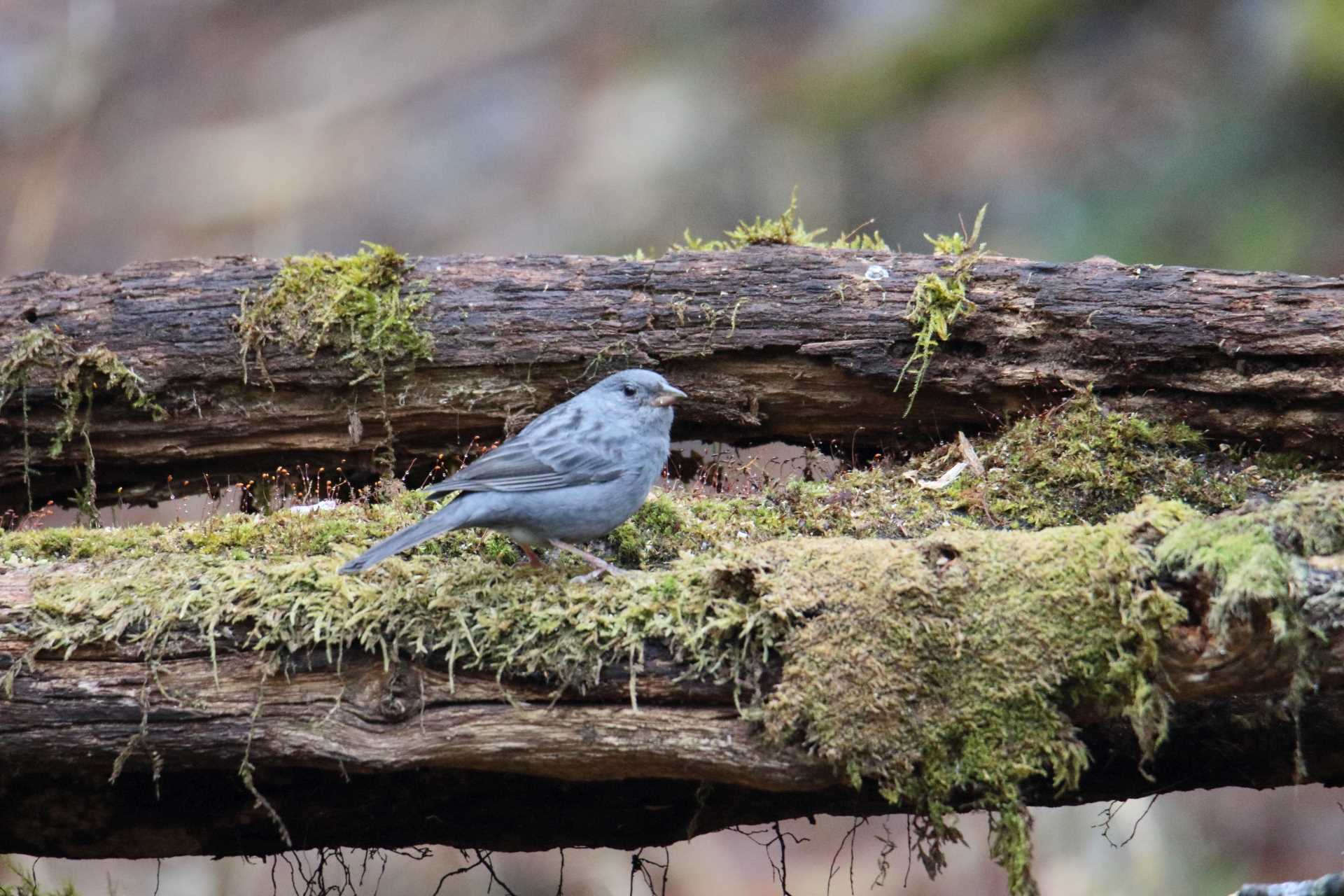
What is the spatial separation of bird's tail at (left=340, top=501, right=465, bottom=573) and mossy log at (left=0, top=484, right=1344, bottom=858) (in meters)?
0.15

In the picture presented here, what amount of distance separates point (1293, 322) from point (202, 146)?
15.9 meters

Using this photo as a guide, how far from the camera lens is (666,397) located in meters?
5.19

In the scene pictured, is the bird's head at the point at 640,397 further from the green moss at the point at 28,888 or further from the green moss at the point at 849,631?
the green moss at the point at 28,888

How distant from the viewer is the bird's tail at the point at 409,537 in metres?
4.05

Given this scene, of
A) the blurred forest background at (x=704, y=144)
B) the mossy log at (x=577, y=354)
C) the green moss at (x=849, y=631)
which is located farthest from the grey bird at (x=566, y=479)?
the blurred forest background at (x=704, y=144)

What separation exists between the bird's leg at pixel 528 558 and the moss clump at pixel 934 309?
2.17 m

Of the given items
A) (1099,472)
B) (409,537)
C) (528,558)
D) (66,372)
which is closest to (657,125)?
(66,372)

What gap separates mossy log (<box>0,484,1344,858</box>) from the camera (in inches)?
144

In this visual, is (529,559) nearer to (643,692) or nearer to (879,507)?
(643,692)

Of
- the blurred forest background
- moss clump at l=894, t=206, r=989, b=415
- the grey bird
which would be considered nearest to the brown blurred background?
the blurred forest background

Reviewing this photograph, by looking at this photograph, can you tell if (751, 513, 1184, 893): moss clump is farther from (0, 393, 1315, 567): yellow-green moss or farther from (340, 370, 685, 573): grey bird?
(0, 393, 1315, 567): yellow-green moss

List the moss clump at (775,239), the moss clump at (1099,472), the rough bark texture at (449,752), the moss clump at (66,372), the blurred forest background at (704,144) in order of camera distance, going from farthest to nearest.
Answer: the blurred forest background at (704,144) → the moss clump at (775,239) → the moss clump at (66,372) → the moss clump at (1099,472) → the rough bark texture at (449,752)

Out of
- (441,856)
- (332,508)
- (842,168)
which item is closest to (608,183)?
(842,168)

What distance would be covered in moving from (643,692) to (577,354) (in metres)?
2.62
